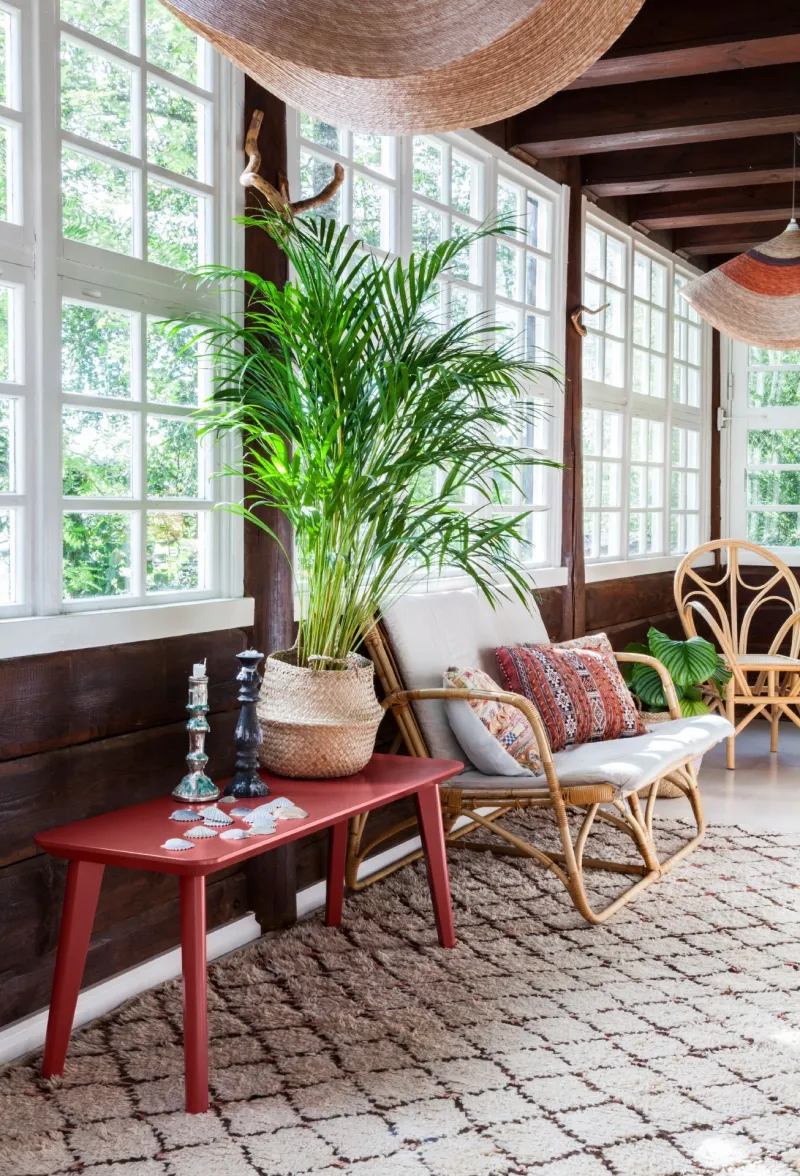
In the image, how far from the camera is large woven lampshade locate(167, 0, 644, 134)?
109 cm

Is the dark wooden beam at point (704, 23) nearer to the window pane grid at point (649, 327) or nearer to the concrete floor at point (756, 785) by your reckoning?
the window pane grid at point (649, 327)

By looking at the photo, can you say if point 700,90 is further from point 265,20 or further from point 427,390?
point 265,20

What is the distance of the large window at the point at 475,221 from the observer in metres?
3.55

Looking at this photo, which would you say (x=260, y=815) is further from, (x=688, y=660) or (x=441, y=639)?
(x=688, y=660)

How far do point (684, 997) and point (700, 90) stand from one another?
10.2ft

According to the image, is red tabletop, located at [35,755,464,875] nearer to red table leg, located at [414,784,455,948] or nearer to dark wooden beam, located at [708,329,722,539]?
red table leg, located at [414,784,455,948]

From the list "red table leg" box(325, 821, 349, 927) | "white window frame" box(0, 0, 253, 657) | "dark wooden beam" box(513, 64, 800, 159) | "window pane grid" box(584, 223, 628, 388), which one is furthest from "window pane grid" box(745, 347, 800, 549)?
"white window frame" box(0, 0, 253, 657)

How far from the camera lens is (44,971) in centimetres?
250

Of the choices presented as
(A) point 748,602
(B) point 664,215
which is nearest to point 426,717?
(B) point 664,215

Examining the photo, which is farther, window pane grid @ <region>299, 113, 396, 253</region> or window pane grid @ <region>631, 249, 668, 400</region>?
window pane grid @ <region>631, 249, 668, 400</region>

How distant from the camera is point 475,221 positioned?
14.3 feet

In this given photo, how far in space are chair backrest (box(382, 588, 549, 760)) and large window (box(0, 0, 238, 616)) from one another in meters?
0.67

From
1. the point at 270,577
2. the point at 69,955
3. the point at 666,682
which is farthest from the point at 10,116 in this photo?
the point at 666,682

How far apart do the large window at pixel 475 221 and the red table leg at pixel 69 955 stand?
1636mm
